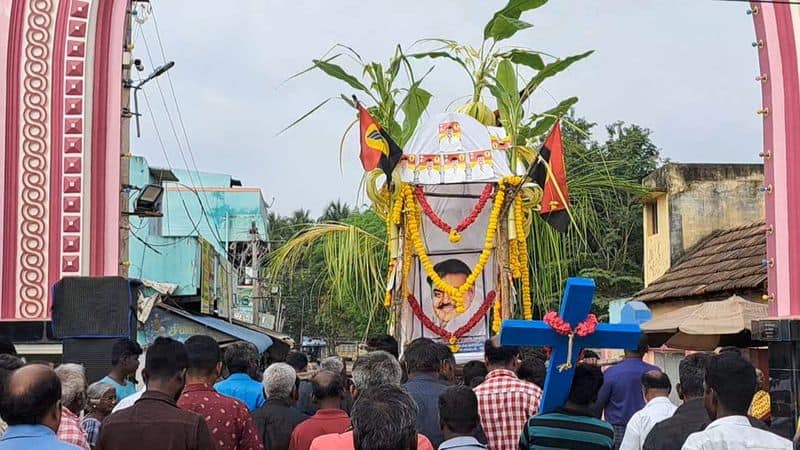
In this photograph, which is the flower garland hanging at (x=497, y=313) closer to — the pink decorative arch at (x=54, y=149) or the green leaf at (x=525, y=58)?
the green leaf at (x=525, y=58)

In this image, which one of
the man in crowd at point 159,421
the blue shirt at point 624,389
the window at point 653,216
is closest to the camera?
the man in crowd at point 159,421

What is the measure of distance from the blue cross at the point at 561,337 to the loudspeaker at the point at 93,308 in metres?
5.41

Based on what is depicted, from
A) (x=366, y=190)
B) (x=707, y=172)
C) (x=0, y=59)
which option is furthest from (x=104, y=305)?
(x=707, y=172)

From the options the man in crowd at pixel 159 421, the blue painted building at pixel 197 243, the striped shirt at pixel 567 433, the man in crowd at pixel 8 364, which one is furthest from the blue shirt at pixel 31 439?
the blue painted building at pixel 197 243

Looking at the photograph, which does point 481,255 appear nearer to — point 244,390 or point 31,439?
point 244,390

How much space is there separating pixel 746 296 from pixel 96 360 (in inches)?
326

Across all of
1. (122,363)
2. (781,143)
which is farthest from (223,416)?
(781,143)

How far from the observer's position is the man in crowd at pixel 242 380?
23.7ft

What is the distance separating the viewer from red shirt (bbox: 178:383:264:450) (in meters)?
5.41

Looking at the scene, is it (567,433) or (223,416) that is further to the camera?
(223,416)

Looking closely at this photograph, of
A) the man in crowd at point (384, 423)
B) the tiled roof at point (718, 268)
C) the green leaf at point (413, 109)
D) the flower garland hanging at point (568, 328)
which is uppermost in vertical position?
the green leaf at point (413, 109)

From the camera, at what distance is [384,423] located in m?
3.73

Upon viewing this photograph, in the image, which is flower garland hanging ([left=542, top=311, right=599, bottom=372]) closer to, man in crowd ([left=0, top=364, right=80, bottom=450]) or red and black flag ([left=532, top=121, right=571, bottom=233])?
man in crowd ([left=0, top=364, right=80, bottom=450])

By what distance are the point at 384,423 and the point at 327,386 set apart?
2242mm
